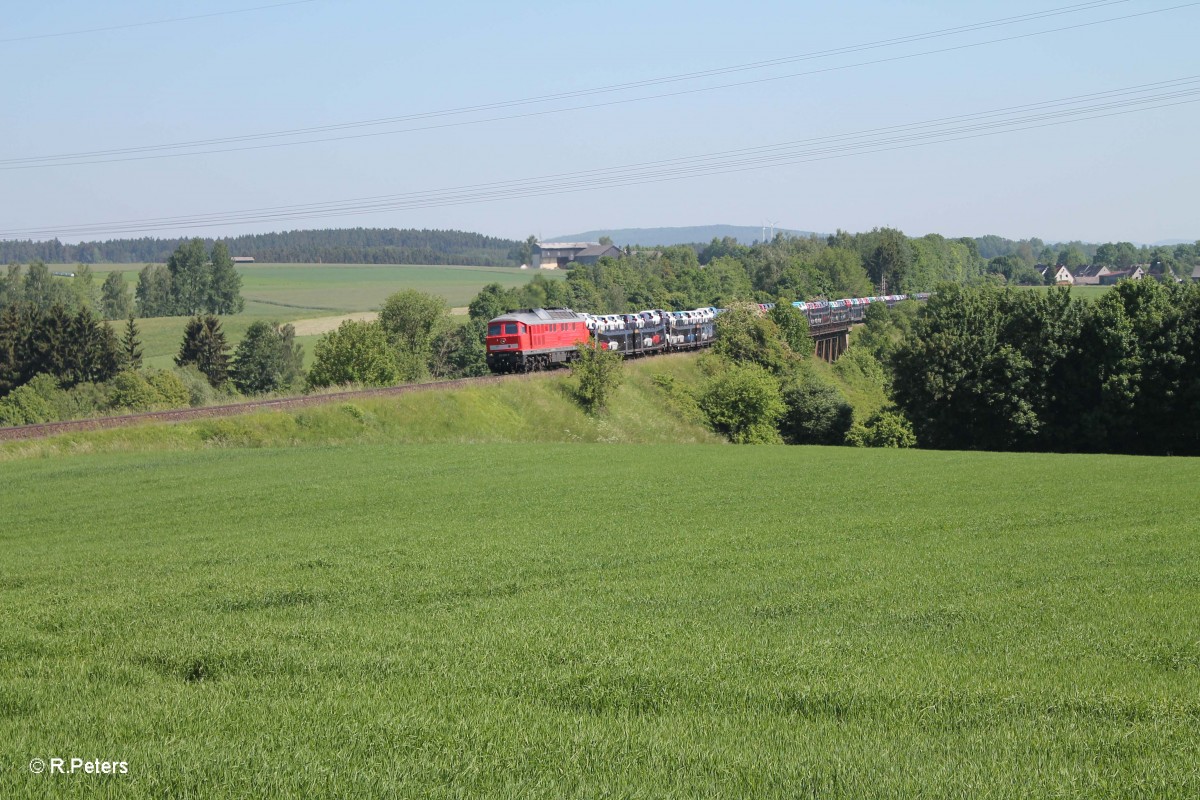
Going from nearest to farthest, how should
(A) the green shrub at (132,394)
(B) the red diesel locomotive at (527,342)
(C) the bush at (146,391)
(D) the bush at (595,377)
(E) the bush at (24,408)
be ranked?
(D) the bush at (595,377) → (B) the red diesel locomotive at (527,342) → (E) the bush at (24,408) → (A) the green shrub at (132,394) → (C) the bush at (146,391)

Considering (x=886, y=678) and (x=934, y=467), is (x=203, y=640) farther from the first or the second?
(x=934, y=467)

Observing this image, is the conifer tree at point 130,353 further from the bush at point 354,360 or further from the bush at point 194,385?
the bush at point 354,360

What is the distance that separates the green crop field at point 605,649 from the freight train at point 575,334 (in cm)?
4015

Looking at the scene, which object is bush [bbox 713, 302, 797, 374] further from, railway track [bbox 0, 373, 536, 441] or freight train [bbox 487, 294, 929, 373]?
railway track [bbox 0, 373, 536, 441]

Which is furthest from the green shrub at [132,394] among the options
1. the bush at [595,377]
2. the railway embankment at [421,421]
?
the bush at [595,377]

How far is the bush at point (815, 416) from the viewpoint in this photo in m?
70.5

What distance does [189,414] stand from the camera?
148 ft

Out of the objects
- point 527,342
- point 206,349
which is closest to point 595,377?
point 527,342

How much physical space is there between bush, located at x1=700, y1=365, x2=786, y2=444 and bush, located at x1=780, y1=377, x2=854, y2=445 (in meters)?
1.35

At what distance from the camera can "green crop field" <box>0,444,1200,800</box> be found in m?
7.32

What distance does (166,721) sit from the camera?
8.29m

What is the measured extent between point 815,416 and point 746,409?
194 inches

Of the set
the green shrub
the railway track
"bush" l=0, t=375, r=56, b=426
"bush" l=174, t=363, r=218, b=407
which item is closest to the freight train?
the railway track

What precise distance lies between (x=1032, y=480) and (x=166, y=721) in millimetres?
30048
